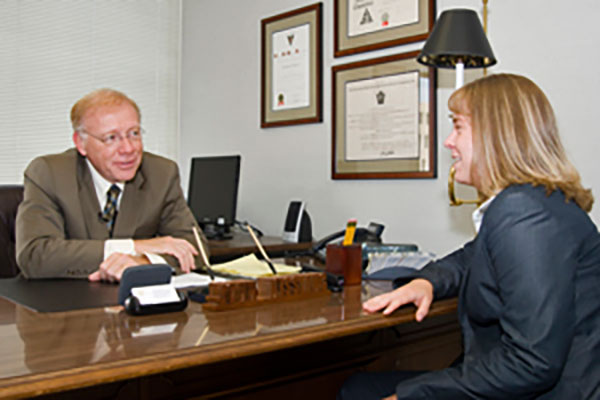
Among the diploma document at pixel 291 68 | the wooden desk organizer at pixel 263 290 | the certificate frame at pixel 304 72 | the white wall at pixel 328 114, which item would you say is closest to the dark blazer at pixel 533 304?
the wooden desk organizer at pixel 263 290

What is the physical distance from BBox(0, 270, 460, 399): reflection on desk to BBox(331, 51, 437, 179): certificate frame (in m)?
1.24

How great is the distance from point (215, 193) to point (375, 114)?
3.54ft

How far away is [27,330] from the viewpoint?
3.50 ft

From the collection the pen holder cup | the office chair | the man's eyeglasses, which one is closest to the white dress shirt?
the man's eyeglasses

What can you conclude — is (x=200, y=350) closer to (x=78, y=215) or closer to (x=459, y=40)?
(x=78, y=215)

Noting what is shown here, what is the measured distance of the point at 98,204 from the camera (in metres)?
2.07

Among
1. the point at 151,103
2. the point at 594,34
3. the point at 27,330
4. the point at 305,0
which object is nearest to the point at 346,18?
the point at 305,0

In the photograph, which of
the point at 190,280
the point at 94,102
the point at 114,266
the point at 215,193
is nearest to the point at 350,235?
the point at 190,280

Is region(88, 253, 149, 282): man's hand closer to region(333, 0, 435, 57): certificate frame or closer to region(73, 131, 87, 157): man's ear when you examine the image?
region(73, 131, 87, 157): man's ear

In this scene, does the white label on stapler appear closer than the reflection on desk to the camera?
No

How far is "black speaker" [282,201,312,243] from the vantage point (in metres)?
3.08

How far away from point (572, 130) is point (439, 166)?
→ 624 mm

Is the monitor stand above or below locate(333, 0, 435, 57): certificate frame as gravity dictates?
below

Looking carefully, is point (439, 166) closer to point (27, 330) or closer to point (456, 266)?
point (456, 266)
